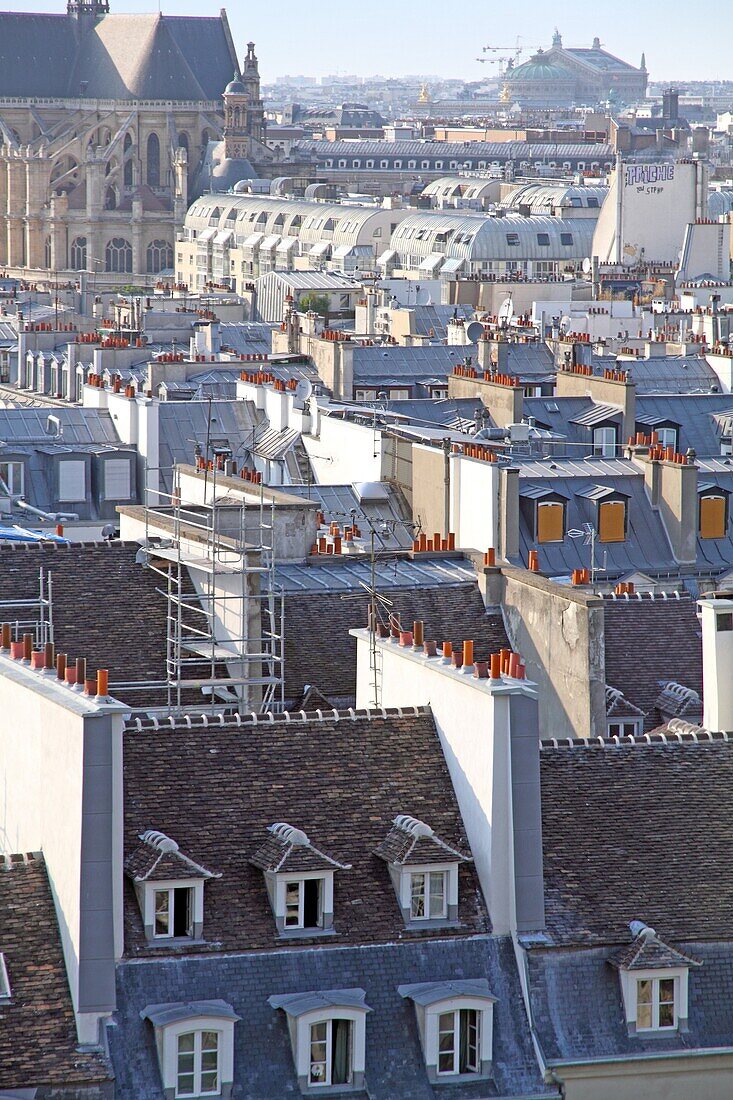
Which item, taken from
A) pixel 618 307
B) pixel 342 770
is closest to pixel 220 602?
pixel 342 770

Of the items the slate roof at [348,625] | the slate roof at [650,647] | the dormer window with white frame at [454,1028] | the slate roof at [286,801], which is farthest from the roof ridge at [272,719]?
the slate roof at [650,647]

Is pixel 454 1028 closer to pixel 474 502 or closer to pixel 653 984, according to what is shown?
pixel 653 984

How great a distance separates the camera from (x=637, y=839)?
2117cm

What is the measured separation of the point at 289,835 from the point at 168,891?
3.97 ft

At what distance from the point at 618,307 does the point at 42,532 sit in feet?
147

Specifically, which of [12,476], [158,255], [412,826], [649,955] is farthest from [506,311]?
[158,255]

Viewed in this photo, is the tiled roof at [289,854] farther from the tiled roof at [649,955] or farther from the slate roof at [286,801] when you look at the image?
the tiled roof at [649,955]

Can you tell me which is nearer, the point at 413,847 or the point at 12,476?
the point at 413,847

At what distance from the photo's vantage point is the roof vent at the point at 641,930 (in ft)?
65.2

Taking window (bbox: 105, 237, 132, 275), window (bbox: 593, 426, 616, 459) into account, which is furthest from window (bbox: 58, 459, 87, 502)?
window (bbox: 105, 237, 132, 275)

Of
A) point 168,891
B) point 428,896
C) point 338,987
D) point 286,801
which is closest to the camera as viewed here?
point 168,891

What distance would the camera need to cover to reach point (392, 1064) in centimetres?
1920

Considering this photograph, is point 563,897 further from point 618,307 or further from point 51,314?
point 51,314

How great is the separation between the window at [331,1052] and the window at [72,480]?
3280cm
